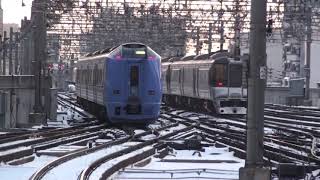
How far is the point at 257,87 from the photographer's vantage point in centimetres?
1080

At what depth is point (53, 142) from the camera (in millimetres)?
19562

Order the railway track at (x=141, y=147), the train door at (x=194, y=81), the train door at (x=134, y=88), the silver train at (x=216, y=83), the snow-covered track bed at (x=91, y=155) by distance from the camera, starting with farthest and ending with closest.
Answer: the train door at (x=194, y=81), the silver train at (x=216, y=83), the train door at (x=134, y=88), the railway track at (x=141, y=147), the snow-covered track bed at (x=91, y=155)

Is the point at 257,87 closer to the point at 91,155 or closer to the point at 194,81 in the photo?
the point at 91,155

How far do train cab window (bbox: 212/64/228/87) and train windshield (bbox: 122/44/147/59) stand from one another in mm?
9118

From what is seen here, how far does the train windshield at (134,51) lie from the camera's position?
2502cm

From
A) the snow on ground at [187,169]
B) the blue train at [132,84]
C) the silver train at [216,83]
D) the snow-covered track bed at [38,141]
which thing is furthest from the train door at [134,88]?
the snow on ground at [187,169]

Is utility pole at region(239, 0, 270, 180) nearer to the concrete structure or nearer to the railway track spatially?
the railway track

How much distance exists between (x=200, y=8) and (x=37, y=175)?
26316 millimetres

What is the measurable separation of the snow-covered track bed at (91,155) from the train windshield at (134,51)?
10.4 feet

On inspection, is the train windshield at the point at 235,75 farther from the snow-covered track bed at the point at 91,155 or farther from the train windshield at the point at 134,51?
the snow-covered track bed at the point at 91,155

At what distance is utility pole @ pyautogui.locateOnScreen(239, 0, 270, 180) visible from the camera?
1077 centimetres

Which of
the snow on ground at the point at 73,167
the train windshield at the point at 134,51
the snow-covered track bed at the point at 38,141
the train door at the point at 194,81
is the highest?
the train windshield at the point at 134,51

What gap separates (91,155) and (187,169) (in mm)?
3250

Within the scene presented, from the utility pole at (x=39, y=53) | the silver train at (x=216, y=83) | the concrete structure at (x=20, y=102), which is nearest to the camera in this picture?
the utility pole at (x=39, y=53)
